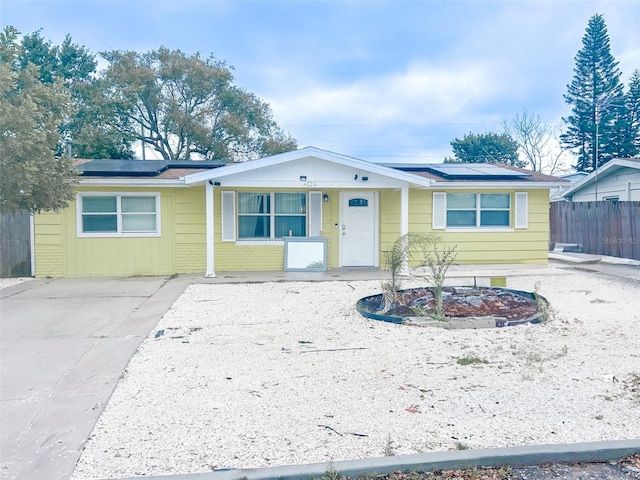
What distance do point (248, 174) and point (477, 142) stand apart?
106 feet

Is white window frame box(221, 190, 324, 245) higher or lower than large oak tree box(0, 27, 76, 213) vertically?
lower

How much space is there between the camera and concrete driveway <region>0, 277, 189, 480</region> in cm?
349

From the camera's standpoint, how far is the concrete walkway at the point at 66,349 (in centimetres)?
353

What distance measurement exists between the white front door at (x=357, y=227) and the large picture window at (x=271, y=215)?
3.56 feet

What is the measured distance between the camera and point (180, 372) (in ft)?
16.4

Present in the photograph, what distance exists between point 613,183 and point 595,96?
59.5 feet

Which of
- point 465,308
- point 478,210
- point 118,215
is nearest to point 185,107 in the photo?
point 118,215

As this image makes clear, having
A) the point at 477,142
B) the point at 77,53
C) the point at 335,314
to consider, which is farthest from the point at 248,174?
the point at 477,142

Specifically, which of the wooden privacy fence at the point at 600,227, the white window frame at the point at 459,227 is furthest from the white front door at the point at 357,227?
the wooden privacy fence at the point at 600,227

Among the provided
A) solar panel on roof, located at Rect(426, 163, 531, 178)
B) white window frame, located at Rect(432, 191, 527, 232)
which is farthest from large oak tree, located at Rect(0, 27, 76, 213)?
solar panel on roof, located at Rect(426, 163, 531, 178)

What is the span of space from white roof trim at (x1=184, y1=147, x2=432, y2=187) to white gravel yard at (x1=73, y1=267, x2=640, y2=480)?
4.57m

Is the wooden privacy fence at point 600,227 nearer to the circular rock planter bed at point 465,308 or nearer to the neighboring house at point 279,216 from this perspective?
the neighboring house at point 279,216

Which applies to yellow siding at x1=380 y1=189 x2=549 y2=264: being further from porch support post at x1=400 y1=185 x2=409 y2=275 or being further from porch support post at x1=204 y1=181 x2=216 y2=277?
porch support post at x1=204 y1=181 x2=216 y2=277

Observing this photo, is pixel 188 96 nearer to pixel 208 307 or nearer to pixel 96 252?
pixel 96 252
